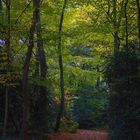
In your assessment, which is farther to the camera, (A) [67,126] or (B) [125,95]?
(A) [67,126]

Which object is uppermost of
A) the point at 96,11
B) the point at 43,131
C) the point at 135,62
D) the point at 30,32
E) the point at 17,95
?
the point at 96,11

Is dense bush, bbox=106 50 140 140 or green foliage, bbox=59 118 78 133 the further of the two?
green foliage, bbox=59 118 78 133

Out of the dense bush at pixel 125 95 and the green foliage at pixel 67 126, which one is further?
the green foliage at pixel 67 126

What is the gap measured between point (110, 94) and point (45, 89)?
4801 millimetres

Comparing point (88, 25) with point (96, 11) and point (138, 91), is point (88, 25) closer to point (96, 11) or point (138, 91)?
point (96, 11)

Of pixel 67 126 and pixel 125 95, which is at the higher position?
pixel 125 95

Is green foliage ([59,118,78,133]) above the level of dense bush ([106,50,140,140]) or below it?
below

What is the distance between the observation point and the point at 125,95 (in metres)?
10.7

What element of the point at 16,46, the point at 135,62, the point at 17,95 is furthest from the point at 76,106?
the point at 135,62

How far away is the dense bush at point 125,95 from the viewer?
34.7ft

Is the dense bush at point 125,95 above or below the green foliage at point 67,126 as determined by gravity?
above

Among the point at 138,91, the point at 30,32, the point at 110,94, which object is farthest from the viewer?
the point at 30,32

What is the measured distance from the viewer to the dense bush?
1056 cm

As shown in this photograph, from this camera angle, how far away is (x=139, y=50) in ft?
36.3
